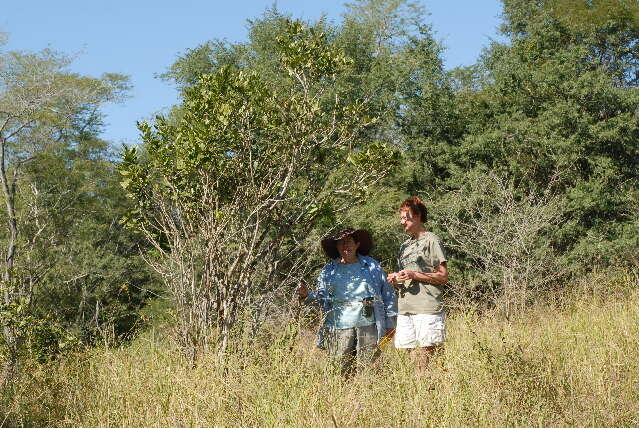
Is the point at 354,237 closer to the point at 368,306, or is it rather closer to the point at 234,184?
the point at 368,306

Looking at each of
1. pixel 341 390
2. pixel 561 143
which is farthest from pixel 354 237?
pixel 561 143

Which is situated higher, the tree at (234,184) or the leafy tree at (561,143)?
the leafy tree at (561,143)

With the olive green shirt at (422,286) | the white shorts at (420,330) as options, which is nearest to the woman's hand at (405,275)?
the olive green shirt at (422,286)

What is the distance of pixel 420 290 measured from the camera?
15.1ft

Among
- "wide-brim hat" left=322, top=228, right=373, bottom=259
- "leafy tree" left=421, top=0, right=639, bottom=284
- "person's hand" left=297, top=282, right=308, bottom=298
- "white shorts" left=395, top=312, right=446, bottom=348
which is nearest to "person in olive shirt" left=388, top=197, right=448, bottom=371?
"white shorts" left=395, top=312, right=446, bottom=348

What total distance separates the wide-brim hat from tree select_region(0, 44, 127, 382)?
35.4ft

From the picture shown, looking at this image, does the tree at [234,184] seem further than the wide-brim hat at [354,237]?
No

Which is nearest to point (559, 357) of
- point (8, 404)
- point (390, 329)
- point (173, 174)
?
point (390, 329)

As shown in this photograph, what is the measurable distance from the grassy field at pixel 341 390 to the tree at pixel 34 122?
34.4 ft

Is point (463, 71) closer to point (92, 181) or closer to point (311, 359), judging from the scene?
point (92, 181)

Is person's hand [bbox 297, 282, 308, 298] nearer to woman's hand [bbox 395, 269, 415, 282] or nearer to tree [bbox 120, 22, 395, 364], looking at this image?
tree [bbox 120, 22, 395, 364]

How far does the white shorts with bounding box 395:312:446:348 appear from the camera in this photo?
4.52 metres

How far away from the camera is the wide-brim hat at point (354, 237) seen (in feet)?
15.7

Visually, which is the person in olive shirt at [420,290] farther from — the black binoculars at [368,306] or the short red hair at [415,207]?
the black binoculars at [368,306]
